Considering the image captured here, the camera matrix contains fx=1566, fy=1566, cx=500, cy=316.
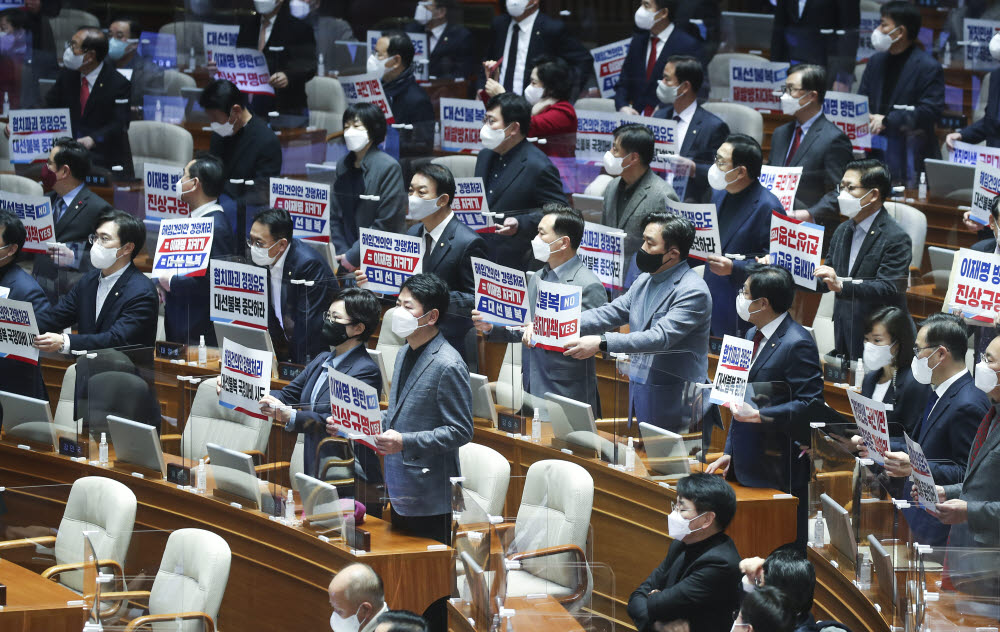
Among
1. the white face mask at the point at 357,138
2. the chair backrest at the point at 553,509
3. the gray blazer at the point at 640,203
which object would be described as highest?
the white face mask at the point at 357,138

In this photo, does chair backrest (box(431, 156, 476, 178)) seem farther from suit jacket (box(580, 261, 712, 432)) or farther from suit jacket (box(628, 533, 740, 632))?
suit jacket (box(628, 533, 740, 632))

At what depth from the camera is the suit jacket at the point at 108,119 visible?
431 inches

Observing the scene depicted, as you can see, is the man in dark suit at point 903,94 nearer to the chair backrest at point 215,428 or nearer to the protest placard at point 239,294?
the protest placard at point 239,294

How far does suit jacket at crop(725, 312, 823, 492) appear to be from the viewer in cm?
648

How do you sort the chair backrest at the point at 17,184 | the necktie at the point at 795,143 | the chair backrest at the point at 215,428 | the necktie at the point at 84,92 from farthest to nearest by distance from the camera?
the necktie at the point at 84,92
the chair backrest at the point at 17,184
the necktie at the point at 795,143
the chair backrest at the point at 215,428

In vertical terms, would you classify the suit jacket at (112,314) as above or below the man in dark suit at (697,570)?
above

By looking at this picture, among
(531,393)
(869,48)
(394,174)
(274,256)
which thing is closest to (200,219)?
(274,256)

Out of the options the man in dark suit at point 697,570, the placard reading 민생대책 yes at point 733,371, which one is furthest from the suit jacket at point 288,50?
the man in dark suit at point 697,570

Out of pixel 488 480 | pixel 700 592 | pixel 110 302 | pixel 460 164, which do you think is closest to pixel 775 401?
pixel 700 592

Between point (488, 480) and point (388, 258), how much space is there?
1.97 metres

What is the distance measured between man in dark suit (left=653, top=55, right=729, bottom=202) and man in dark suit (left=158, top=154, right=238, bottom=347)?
2.64m

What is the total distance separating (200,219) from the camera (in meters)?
8.25

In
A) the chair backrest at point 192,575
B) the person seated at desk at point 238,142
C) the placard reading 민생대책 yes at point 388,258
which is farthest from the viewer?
the person seated at desk at point 238,142

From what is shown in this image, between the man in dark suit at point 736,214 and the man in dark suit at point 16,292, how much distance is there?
3.41 m
